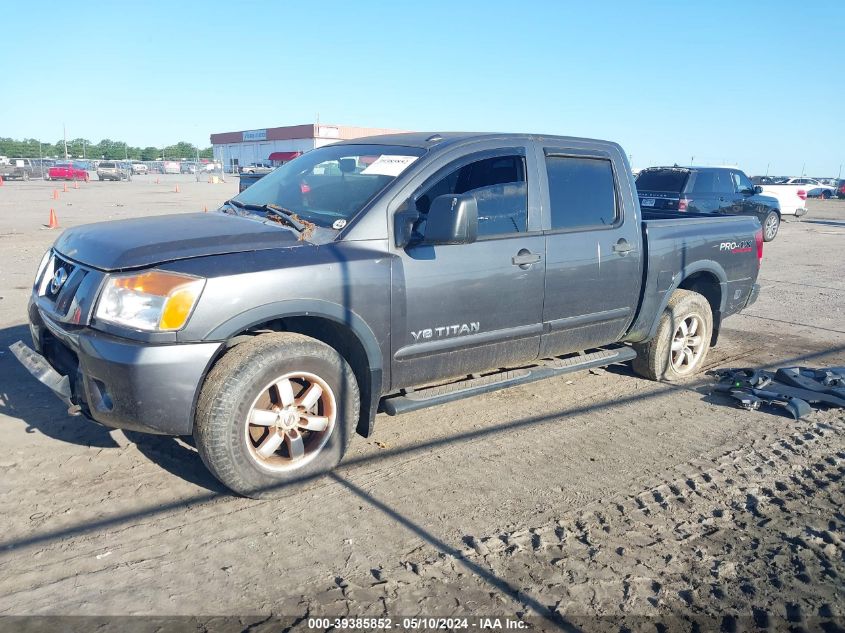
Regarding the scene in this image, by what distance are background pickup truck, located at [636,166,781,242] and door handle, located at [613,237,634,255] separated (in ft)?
31.3

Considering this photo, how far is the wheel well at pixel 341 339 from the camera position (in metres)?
3.85

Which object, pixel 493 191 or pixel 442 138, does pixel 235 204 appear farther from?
pixel 493 191

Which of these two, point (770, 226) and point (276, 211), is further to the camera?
point (770, 226)

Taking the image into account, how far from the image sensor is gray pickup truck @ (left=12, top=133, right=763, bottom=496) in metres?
3.35

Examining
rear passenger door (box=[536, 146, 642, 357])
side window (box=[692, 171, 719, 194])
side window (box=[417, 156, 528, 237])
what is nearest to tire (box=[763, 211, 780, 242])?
Answer: side window (box=[692, 171, 719, 194])

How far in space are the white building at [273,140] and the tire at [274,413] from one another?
191 feet

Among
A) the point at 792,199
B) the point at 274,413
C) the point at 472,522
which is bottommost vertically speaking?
the point at 472,522

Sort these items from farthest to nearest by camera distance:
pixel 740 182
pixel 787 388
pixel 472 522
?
pixel 740 182
pixel 787 388
pixel 472 522

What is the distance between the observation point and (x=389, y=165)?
4297 millimetres

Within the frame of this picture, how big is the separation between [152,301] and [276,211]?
1202mm

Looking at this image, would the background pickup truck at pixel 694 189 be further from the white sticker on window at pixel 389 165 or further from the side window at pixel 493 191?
the white sticker on window at pixel 389 165

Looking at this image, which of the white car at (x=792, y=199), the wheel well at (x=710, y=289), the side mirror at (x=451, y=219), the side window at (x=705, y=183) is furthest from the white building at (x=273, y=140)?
the side mirror at (x=451, y=219)

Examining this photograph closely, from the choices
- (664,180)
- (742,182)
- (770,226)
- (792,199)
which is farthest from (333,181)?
(792,199)

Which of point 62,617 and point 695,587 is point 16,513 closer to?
point 62,617
